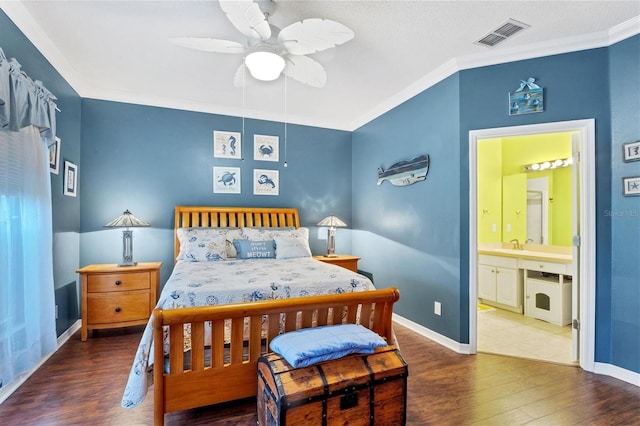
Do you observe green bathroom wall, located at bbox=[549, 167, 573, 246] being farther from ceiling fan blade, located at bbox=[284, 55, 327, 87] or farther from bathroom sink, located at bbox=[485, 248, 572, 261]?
ceiling fan blade, located at bbox=[284, 55, 327, 87]

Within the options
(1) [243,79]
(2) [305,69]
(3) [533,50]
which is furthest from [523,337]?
(1) [243,79]

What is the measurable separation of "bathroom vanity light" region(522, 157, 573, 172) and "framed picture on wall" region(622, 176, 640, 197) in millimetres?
1727

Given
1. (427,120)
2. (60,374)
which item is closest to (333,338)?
(60,374)

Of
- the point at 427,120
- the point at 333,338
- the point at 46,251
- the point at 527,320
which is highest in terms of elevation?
the point at 427,120

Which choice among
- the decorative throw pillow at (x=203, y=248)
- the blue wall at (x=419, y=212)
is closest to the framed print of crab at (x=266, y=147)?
the blue wall at (x=419, y=212)

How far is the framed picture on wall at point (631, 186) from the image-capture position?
7.65 ft

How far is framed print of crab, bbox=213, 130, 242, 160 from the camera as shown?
4.24 metres

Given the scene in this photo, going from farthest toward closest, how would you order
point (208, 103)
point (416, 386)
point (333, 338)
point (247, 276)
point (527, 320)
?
1. point (208, 103)
2. point (527, 320)
3. point (247, 276)
4. point (416, 386)
5. point (333, 338)

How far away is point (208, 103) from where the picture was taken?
412 centimetres

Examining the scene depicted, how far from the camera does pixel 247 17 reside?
1835 millimetres

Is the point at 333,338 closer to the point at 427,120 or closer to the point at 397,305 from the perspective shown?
the point at 397,305

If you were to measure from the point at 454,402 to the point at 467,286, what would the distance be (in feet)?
3.66

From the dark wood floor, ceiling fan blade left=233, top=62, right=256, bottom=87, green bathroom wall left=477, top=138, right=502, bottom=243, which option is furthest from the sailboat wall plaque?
ceiling fan blade left=233, top=62, right=256, bottom=87

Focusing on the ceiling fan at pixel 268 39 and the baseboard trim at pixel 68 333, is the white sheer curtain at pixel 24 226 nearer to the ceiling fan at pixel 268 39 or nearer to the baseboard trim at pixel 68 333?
the baseboard trim at pixel 68 333
